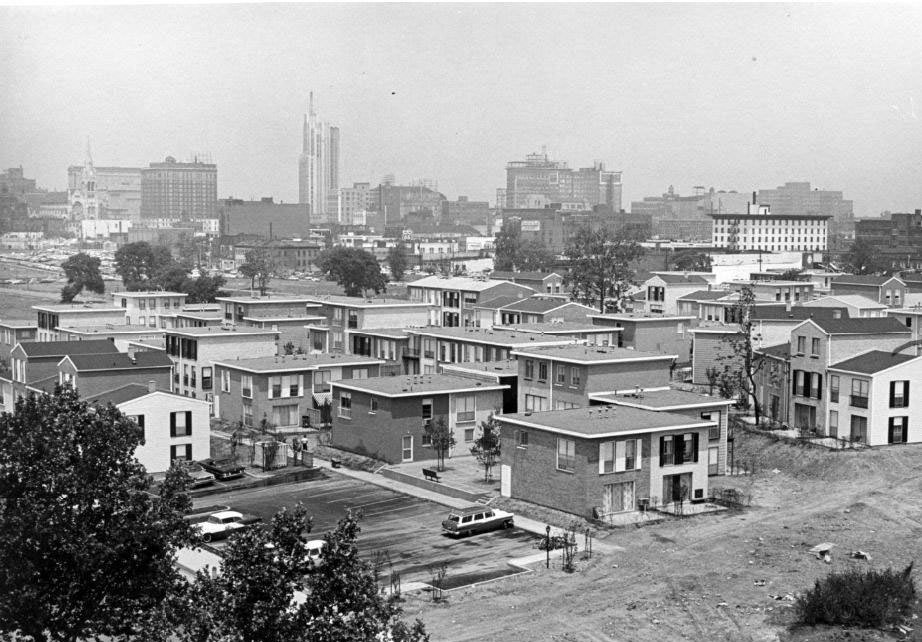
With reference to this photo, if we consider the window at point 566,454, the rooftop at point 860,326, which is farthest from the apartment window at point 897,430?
the window at point 566,454

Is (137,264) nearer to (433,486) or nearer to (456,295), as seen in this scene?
(456,295)

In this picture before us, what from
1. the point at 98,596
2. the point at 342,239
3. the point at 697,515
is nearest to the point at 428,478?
the point at 697,515

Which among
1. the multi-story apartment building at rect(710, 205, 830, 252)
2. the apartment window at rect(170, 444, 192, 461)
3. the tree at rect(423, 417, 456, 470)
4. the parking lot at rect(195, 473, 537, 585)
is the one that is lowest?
the parking lot at rect(195, 473, 537, 585)

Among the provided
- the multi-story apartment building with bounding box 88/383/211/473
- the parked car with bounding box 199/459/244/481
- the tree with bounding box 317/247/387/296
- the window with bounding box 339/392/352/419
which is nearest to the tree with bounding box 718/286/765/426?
the window with bounding box 339/392/352/419

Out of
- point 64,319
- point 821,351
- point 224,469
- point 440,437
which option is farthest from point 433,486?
point 64,319

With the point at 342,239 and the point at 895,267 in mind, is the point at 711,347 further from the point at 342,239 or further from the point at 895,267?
the point at 342,239

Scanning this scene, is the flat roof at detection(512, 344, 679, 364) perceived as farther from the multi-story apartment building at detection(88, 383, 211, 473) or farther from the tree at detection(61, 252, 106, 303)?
the tree at detection(61, 252, 106, 303)
